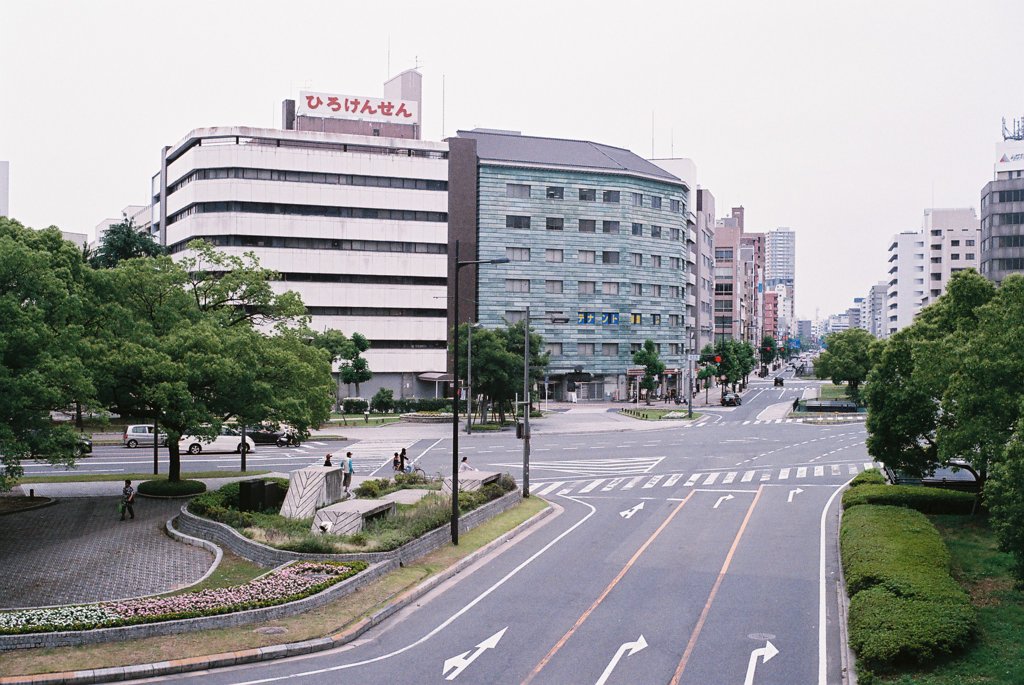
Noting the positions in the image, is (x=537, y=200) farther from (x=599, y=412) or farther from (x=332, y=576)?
(x=332, y=576)

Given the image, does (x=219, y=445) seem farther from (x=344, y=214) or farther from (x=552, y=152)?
(x=552, y=152)

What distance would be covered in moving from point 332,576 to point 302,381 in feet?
53.9

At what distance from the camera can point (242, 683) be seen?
18297mm

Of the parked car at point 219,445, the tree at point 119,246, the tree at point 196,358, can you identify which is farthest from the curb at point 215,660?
the tree at point 119,246

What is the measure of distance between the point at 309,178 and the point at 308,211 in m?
3.45

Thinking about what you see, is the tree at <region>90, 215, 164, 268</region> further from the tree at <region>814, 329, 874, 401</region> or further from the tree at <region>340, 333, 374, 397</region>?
the tree at <region>814, 329, 874, 401</region>

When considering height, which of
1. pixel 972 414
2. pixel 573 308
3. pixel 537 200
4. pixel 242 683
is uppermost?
pixel 537 200

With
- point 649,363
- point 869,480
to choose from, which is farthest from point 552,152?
point 869,480

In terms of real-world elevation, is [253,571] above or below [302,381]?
below

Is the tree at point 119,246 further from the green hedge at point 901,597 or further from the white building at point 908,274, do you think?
the white building at point 908,274

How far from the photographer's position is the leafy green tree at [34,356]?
88.2 ft

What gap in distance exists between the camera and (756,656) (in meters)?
20.0

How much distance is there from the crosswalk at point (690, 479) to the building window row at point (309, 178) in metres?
56.6

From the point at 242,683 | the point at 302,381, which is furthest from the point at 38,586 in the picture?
the point at 302,381
